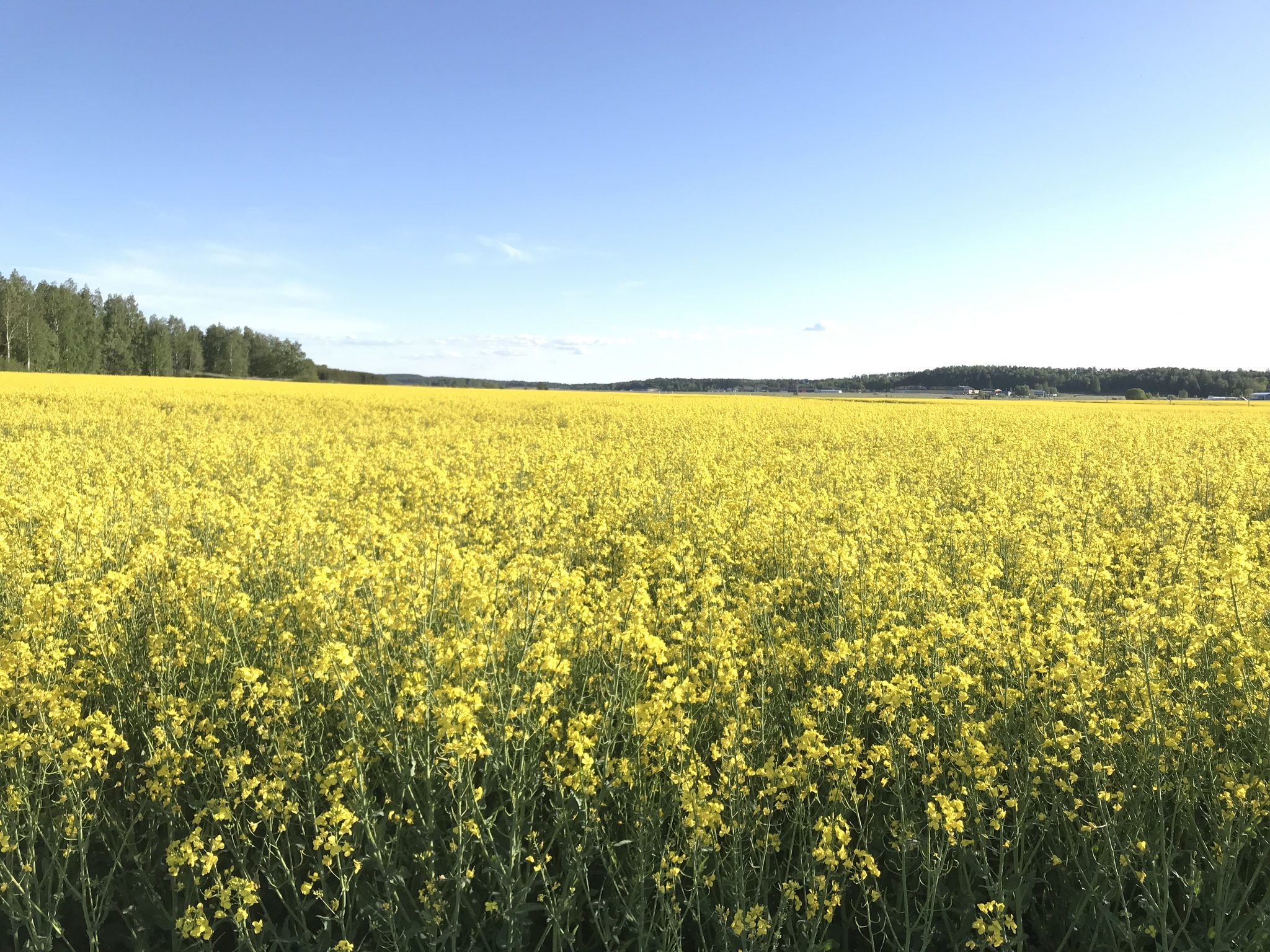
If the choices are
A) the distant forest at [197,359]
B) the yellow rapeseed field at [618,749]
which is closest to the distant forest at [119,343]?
the distant forest at [197,359]

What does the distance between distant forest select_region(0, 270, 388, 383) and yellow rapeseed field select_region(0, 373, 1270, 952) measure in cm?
6996

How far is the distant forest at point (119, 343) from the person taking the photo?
205 ft

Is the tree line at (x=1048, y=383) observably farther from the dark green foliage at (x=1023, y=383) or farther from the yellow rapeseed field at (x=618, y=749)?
the yellow rapeseed field at (x=618, y=749)

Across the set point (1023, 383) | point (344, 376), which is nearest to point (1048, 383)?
point (1023, 383)

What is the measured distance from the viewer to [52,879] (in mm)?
3240

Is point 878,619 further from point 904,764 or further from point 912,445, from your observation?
point 912,445

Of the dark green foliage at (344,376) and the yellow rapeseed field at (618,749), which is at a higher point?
the dark green foliage at (344,376)

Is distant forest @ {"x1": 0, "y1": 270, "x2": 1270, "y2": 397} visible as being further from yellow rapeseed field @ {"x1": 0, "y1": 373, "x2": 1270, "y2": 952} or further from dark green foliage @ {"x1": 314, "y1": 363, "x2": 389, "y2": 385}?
yellow rapeseed field @ {"x1": 0, "y1": 373, "x2": 1270, "y2": 952}

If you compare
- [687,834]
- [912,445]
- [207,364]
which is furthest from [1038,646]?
[207,364]

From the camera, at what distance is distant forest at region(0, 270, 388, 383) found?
62.6 metres

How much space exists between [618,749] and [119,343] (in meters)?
88.4

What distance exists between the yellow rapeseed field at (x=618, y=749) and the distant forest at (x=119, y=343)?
230 ft

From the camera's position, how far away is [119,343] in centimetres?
7150

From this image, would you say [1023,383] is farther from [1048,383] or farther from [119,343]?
[119,343]
